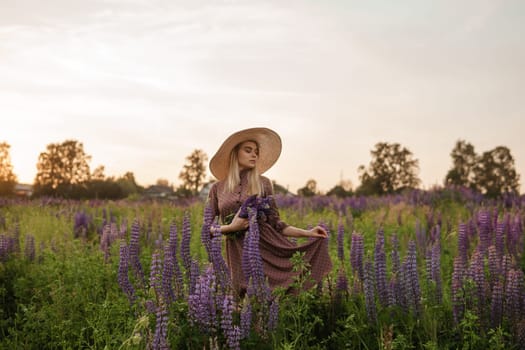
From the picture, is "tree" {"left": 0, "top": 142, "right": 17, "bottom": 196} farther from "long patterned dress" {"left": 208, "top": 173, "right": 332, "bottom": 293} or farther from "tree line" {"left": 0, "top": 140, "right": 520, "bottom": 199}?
"long patterned dress" {"left": 208, "top": 173, "right": 332, "bottom": 293}

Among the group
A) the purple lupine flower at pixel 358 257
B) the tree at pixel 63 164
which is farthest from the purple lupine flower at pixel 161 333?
the tree at pixel 63 164

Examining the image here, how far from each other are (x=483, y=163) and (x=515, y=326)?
28.6 meters

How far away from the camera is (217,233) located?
153 inches

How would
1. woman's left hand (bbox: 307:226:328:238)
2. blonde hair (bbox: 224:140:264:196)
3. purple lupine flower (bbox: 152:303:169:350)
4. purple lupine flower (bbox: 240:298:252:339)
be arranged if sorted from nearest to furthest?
purple lupine flower (bbox: 152:303:169:350) → purple lupine flower (bbox: 240:298:252:339) → woman's left hand (bbox: 307:226:328:238) → blonde hair (bbox: 224:140:264:196)

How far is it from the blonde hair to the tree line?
1300 centimetres

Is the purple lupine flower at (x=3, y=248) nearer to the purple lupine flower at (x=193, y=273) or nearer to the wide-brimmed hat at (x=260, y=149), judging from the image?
the wide-brimmed hat at (x=260, y=149)

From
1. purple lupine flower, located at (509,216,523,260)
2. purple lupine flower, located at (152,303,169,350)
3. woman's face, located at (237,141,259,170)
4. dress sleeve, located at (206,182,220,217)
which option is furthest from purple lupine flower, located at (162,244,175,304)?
purple lupine flower, located at (509,216,523,260)

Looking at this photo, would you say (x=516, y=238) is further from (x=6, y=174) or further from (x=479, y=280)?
(x=6, y=174)

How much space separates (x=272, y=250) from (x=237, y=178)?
78cm

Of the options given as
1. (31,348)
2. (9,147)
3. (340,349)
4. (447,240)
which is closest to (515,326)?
(340,349)

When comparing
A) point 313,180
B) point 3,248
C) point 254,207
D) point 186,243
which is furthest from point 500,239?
point 313,180

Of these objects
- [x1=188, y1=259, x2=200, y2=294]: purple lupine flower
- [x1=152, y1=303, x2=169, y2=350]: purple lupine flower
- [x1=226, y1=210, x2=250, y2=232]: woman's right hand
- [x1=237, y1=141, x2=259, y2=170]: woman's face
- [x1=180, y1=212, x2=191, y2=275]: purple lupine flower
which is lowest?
[x1=152, y1=303, x2=169, y2=350]: purple lupine flower

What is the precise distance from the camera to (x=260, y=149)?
17.6 ft

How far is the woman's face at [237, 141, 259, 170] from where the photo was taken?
5.05 metres
